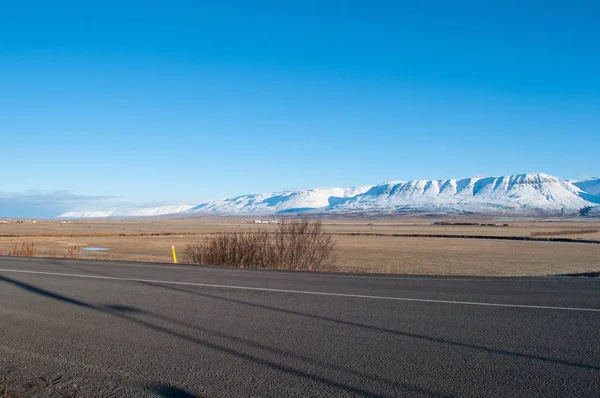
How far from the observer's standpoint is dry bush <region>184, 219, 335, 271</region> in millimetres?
24297

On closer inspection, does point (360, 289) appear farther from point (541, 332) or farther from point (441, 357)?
point (441, 357)

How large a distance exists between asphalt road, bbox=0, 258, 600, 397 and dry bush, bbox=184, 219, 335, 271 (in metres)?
11.4

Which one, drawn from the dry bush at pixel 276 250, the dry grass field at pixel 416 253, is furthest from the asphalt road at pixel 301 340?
the dry grass field at pixel 416 253

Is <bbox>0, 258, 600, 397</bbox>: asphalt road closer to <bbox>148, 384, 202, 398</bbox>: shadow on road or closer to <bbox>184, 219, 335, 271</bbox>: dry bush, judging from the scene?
<bbox>148, 384, 202, 398</bbox>: shadow on road

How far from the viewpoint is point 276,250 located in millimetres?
25266

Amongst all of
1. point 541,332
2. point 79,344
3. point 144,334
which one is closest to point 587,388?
point 541,332

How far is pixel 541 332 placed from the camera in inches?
302

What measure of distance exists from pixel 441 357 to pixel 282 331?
2.47 meters

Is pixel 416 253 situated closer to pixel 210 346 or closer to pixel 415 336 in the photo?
pixel 415 336

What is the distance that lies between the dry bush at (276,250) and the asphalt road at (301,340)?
37.3ft

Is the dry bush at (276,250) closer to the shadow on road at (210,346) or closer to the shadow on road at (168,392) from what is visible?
the shadow on road at (210,346)

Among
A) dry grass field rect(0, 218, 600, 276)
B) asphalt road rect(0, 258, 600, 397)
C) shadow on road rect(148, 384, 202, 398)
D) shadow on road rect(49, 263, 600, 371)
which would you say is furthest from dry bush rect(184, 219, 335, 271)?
shadow on road rect(148, 384, 202, 398)

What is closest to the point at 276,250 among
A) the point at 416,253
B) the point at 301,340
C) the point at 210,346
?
the point at 301,340

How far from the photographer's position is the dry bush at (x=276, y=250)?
2430cm
